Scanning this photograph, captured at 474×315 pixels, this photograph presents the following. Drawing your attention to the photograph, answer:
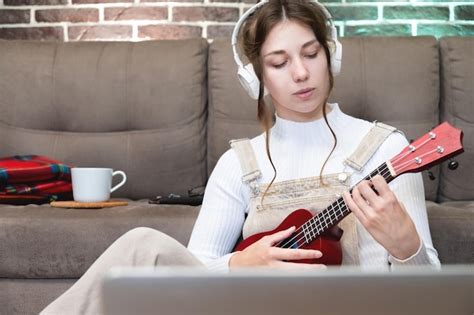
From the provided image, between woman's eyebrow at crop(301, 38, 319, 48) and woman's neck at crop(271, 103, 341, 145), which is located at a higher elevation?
woman's eyebrow at crop(301, 38, 319, 48)

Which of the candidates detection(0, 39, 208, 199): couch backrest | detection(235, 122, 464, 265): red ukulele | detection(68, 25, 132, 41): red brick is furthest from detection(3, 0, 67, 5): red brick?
detection(235, 122, 464, 265): red ukulele

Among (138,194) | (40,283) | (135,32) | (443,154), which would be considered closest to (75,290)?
(443,154)

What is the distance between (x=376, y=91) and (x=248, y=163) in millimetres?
982

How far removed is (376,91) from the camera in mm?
2447

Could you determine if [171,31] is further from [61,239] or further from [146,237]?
[146,237]

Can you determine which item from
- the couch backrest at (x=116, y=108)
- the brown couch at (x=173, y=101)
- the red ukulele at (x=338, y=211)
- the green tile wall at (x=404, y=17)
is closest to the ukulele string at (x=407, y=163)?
the red ukulele at (x=338, y=211)

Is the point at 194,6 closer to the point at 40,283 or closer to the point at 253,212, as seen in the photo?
the point at 40,283

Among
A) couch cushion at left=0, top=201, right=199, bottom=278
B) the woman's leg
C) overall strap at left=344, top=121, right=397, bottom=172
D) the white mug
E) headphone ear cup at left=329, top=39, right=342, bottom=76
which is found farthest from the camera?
the white mug

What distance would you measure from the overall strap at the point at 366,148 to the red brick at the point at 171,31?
167 cm

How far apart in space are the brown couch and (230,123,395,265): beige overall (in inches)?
31.8

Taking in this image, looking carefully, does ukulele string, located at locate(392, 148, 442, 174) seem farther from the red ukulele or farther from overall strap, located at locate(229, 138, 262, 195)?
overall strap, located at locate(229, 138, 262, 195)

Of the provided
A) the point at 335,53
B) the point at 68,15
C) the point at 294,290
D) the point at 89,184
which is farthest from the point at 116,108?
the point at 294,290

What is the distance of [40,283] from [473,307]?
1.51 m

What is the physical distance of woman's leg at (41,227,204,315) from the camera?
1.14 metres
